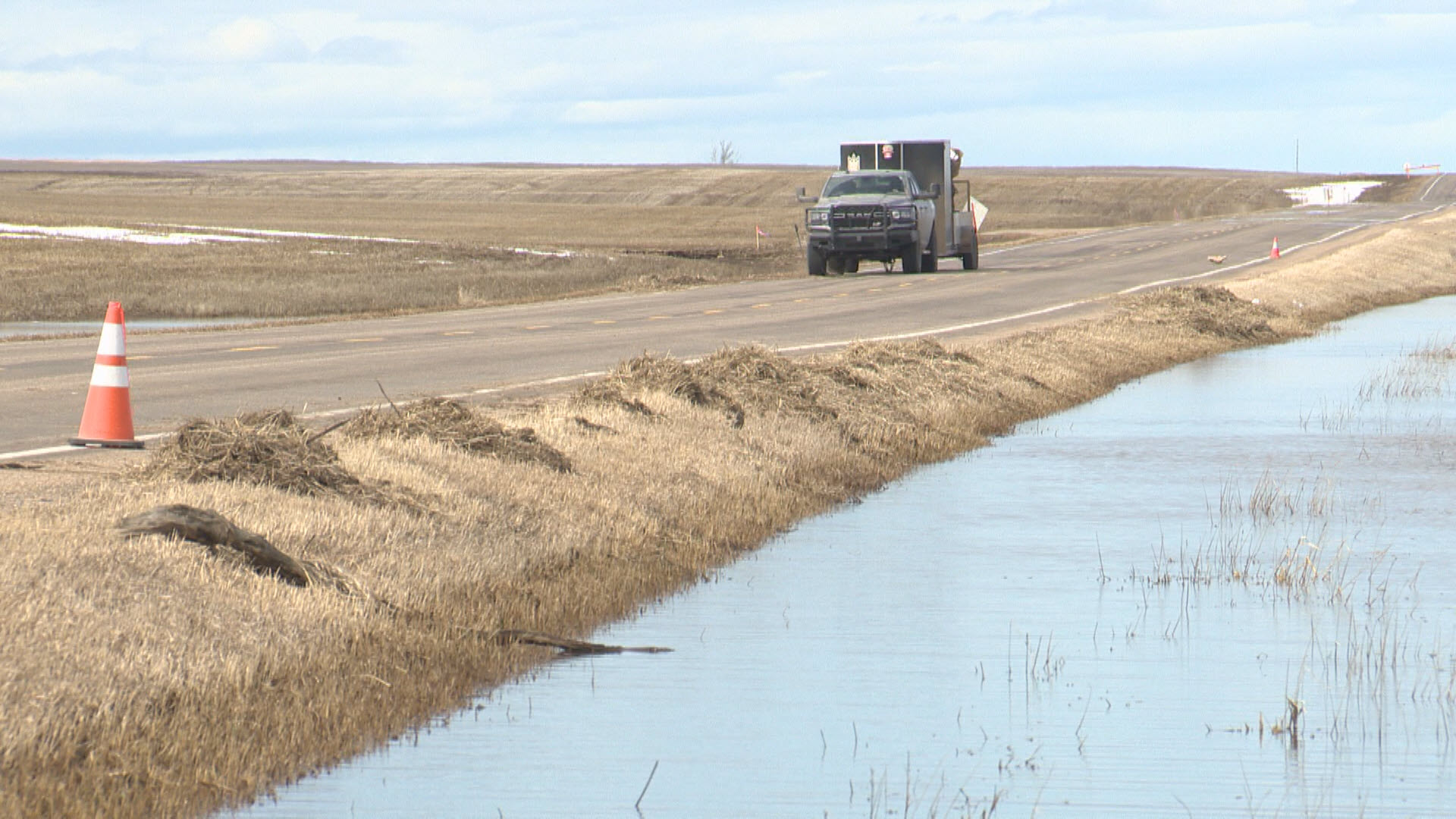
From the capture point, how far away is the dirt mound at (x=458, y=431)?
457 inches

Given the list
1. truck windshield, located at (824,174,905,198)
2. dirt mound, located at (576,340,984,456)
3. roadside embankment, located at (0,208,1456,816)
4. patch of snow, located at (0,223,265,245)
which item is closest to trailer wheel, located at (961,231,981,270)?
truck windshield, located at (824,174,905,198)

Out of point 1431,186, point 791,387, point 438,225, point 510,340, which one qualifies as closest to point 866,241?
point 510,340

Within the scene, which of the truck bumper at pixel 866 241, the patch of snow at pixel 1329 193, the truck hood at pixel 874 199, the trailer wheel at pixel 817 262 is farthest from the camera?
the patch of snow at pixel 1329 193

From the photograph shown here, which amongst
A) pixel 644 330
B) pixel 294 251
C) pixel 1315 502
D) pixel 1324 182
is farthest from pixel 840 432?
pixel 1324 182

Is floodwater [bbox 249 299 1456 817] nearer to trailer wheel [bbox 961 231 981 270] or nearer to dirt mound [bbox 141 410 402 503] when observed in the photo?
dirt mound [bbox 141 410 402 503]

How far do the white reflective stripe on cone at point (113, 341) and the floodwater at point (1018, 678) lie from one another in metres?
4.43

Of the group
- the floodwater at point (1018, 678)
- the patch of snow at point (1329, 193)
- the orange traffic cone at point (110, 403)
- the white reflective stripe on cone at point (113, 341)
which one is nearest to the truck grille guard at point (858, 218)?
the floodwater at point (1018, 678)

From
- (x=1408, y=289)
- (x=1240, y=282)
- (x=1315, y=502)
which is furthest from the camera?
(x=1408, y=289)

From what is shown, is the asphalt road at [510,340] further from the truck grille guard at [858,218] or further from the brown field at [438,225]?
the brown field at [438,225]

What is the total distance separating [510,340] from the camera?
2416 centimetres

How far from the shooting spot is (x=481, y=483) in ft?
35.2

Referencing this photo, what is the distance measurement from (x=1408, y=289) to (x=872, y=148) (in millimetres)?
12105

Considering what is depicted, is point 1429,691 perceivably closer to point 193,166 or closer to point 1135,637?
point 1135,637

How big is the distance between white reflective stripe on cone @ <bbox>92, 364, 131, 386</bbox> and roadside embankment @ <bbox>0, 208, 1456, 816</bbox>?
0.79 metres
